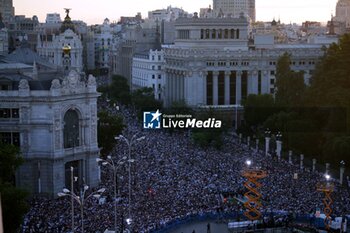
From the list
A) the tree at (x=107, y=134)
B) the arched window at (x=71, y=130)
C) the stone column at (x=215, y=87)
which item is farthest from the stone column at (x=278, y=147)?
the stone column at (x=215, y=87)

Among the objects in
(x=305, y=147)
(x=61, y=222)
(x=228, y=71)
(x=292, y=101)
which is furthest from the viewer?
(x=228, y=71)

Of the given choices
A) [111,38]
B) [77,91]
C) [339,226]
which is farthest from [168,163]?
[111,38]

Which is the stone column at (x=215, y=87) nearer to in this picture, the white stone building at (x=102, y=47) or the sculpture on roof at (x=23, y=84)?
the sculpture on roof at (x=23, y=84)

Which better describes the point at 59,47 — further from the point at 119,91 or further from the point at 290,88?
the point at 290,88

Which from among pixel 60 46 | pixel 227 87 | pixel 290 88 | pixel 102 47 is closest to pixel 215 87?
pixel 227 87

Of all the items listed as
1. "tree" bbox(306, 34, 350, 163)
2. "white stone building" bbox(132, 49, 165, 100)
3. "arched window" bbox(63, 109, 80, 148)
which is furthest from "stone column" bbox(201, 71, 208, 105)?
"arched window" bbox(63, 109, 80, 148)

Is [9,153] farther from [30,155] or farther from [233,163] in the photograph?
[233,163]
